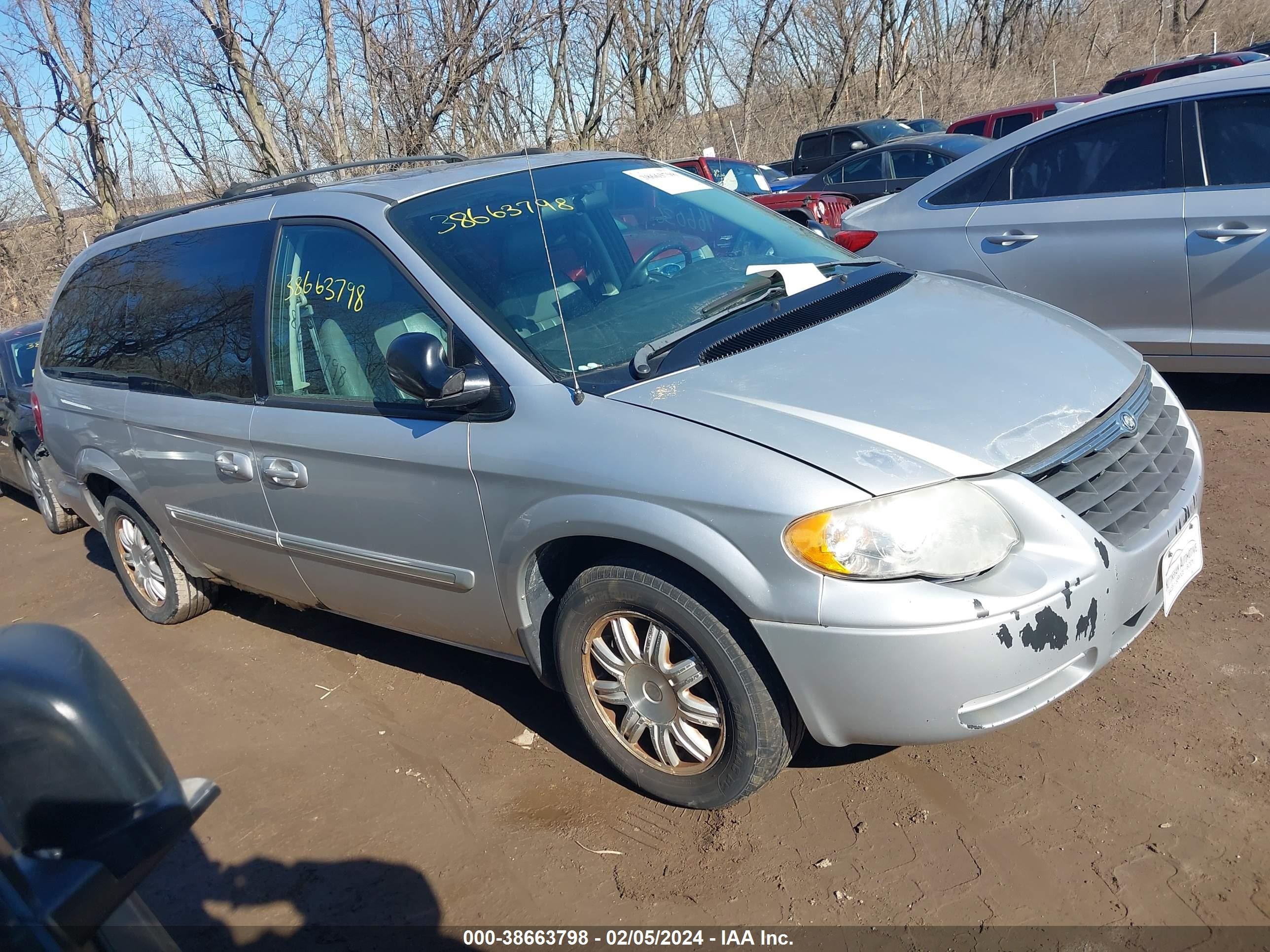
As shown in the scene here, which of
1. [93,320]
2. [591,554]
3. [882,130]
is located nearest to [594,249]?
[591,554]

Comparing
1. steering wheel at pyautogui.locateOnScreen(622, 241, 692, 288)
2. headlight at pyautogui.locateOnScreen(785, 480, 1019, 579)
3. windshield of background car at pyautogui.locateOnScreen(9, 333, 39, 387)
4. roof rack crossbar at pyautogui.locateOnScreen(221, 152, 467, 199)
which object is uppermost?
roof rack crossbar at pyautogui.locateOnScreen(221, 152, 467, 199)

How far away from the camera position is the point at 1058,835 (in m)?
2.62

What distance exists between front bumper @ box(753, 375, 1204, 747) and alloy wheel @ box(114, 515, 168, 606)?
3737 millimetres

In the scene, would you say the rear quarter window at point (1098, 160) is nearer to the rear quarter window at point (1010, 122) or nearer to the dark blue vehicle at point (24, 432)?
the dark blue vehicle at point (24, 432)

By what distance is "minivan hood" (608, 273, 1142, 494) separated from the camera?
2.48 metres

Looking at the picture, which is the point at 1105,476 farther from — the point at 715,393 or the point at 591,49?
the point at 591,49

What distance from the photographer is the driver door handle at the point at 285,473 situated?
352 cm

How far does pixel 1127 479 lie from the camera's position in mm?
2715

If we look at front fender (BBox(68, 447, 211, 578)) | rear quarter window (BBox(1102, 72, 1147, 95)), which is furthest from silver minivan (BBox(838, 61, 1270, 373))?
rear quarter window (BBox(1102, 72, 1147, 95))

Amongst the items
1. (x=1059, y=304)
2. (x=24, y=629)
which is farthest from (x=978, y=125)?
(x=24, y=629)

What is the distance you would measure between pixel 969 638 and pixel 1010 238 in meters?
3.80

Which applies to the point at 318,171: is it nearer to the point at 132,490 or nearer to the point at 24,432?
the point at 132,490

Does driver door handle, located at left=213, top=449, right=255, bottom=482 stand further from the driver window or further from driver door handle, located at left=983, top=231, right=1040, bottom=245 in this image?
driver door handle, located at left=983, top=231, right=1040, bottom=245

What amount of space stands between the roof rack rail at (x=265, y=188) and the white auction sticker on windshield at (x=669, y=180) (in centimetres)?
78
